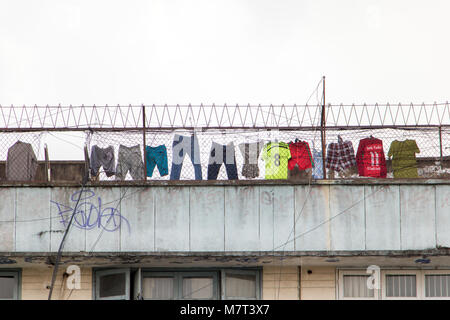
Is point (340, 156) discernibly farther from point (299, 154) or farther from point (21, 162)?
point (21, 162)

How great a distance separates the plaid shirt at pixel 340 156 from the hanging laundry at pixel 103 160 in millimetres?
4526

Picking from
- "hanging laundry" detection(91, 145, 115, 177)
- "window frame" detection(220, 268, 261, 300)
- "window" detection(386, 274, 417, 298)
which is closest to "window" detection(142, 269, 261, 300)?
"window frame" detection(220, 268, 261, 300)

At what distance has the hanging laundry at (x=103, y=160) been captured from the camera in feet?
52.6

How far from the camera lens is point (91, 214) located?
1562 centimetres

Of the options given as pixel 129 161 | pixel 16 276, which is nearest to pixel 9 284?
pixel 16 276

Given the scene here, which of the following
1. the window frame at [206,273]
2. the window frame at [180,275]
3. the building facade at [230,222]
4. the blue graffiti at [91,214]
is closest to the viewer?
the building facade at [230,222]

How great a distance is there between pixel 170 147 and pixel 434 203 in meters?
5.55

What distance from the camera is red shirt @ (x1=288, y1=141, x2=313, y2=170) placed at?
52.8 ft

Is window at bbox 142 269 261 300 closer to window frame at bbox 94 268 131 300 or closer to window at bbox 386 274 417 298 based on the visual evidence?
window frame at bbox 94 268 131 300

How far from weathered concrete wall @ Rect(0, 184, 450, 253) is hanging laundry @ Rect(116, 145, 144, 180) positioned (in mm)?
514

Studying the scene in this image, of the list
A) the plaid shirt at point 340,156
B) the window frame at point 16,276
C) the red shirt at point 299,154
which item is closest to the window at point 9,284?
the window frame at point 16,276

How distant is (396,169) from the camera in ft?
52.6

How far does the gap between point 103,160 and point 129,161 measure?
548mm

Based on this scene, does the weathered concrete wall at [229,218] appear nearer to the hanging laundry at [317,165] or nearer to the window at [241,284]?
the hanging laundry at [317,165]
